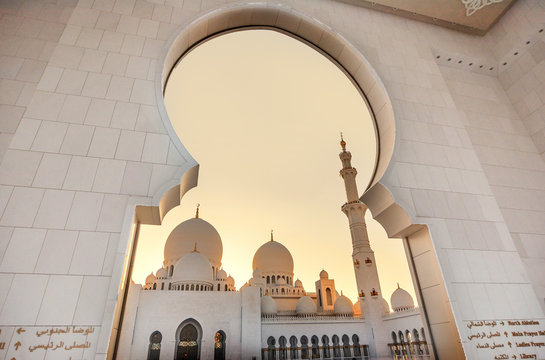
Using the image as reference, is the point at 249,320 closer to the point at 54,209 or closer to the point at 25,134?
the point at 54,209

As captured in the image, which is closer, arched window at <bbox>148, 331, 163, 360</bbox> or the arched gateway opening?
the arched gateway opening

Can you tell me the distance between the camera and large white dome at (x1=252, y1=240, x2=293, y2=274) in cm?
2045

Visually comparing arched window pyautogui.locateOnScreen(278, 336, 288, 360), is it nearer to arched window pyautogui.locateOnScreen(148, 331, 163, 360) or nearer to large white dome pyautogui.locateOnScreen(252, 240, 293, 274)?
arched window pyautogui.locateOnScreen(148, 331, 163, 360)

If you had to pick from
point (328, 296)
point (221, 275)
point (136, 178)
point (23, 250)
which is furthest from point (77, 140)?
point (328, 296)

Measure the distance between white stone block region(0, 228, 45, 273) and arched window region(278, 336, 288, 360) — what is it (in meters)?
13.6

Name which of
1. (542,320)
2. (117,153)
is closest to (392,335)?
(542,320)

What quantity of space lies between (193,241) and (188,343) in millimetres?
6667

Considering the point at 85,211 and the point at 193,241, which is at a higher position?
the point at 193,241

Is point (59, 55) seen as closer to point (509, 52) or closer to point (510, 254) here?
point (510, 254)

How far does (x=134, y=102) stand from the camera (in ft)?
9.77

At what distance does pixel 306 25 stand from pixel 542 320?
4412mm

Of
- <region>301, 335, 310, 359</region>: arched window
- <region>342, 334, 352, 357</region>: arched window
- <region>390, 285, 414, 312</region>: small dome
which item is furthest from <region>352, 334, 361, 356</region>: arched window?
<region>390, 285, 414, 312</region>: small dome

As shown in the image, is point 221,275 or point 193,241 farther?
point 221,275

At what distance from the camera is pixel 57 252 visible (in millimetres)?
2164
